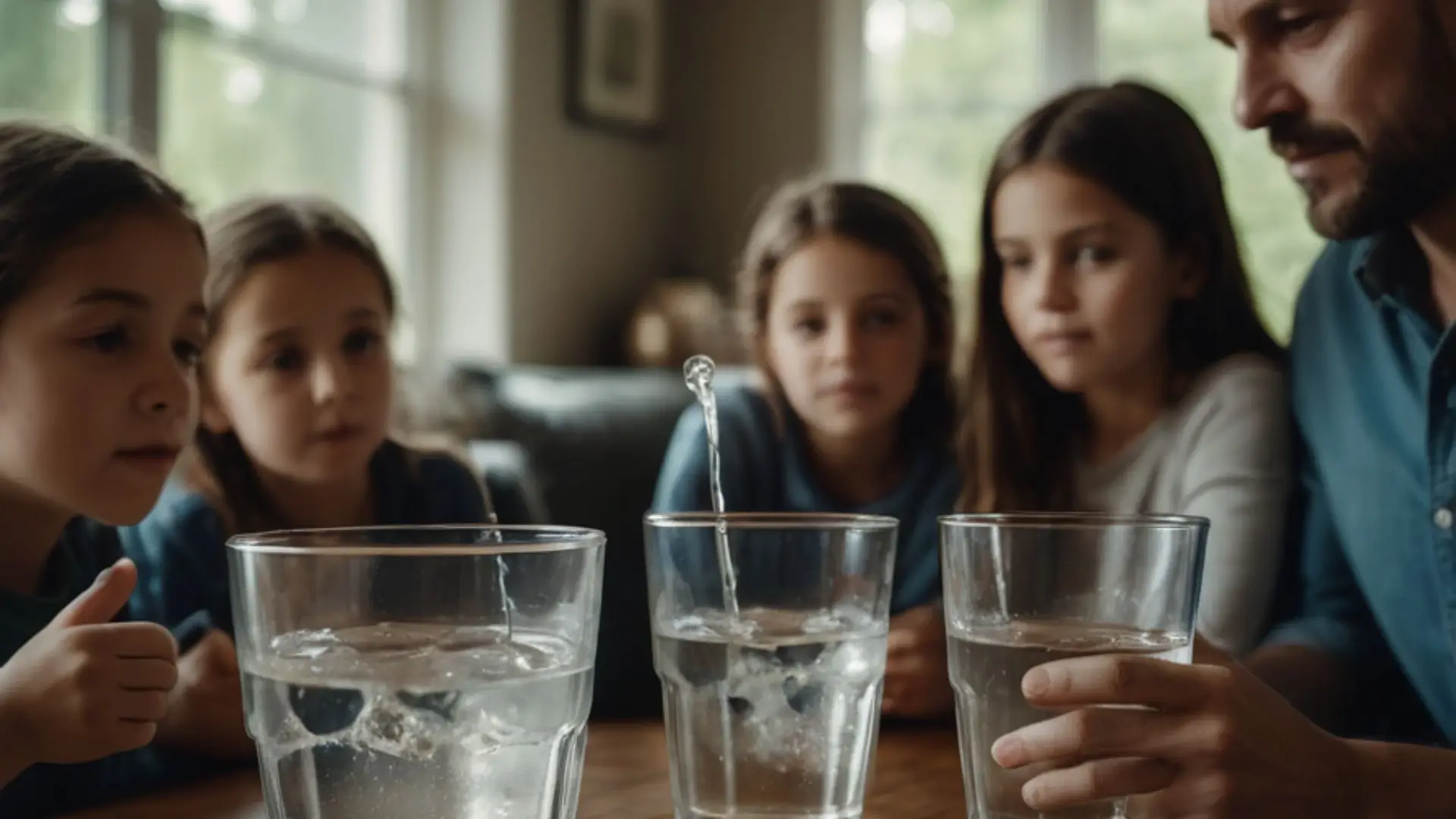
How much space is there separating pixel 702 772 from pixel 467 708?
0.14 metres

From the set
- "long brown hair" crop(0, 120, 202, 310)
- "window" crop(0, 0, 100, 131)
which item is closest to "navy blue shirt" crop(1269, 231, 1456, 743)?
"long brown hair" crop(0, 120, 202, 310)

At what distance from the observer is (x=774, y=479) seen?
167 centimetres

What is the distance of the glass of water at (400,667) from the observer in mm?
540

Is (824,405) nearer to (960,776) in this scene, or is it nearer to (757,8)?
(960,776)

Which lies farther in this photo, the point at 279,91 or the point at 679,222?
the point at 679,222

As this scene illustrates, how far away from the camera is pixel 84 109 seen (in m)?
2.32

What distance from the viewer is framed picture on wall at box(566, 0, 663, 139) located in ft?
11.3

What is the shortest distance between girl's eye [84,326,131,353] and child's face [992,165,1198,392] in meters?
0.87

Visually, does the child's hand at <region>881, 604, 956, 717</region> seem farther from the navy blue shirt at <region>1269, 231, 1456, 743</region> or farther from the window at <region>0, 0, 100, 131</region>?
the window at <region>0, 0, 100, 131</region>

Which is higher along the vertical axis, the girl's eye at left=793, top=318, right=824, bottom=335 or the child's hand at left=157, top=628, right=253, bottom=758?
the girl's eye at left=793, top=318, right=824, bottom=335

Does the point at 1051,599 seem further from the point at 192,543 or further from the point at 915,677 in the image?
the point at 192,543

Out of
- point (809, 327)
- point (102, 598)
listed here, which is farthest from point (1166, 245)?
point (102, 598)

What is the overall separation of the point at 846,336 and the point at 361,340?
55 centimetres

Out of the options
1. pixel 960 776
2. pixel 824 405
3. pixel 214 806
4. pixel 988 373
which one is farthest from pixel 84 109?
pixel 960 776
